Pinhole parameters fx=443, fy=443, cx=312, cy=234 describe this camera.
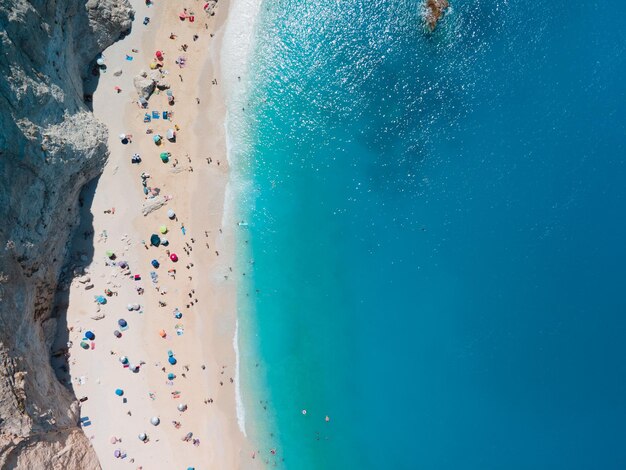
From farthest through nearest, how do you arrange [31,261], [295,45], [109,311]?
[295,45] < [109,311] < [31,261]

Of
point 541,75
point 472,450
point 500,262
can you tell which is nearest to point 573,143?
point 541,75

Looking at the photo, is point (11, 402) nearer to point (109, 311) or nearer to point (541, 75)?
point (109, 311)

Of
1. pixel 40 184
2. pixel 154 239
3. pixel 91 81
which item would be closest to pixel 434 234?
pixel 154 239

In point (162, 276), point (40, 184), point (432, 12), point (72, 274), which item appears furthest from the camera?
point (432, 12)

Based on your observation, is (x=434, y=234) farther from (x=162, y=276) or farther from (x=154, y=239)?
(x=154, y=239)

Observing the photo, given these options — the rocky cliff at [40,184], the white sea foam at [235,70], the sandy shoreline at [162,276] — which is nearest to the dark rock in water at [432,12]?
the white sea foam at [235,70]

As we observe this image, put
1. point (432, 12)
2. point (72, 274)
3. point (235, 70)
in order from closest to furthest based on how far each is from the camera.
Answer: point (72, 274) → point (235, 70) → point (432, 12)
